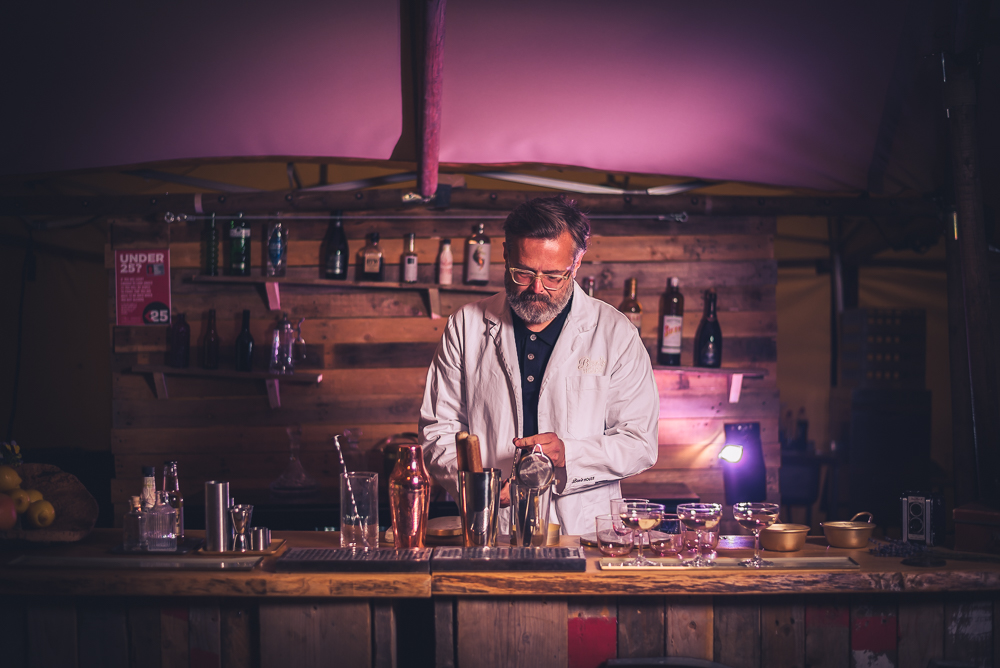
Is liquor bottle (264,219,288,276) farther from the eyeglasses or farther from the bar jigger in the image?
the bar jigger

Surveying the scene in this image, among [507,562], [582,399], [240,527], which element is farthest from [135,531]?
[582,399]

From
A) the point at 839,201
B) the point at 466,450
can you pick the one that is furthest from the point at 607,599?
the point at 839,201

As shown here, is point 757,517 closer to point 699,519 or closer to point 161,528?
point 699,519

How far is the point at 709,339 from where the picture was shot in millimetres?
4344

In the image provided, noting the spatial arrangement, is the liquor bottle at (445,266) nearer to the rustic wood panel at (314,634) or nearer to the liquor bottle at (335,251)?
the liquor bottle at (335,251)

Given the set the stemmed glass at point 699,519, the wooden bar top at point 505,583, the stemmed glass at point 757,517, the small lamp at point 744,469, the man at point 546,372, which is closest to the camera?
the wooden bar top at point 505,583

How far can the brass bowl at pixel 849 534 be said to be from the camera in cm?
194

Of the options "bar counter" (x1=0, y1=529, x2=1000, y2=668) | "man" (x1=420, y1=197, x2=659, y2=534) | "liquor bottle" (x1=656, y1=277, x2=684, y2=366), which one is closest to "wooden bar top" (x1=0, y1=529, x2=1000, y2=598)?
"bar counter" (x1=0, y1=529, x2=1000, y2=668)

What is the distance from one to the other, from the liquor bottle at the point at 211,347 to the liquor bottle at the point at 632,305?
7.96 ft

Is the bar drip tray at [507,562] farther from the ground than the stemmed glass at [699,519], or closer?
closer

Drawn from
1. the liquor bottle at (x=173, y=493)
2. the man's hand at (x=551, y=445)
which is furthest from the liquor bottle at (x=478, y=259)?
the liquor bottle at (x=173, y=493)

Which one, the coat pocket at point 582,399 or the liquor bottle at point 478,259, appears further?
the liquor bottle at point 478,259

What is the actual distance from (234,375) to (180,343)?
40 centimetres

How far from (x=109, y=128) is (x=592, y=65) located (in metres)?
2.24
